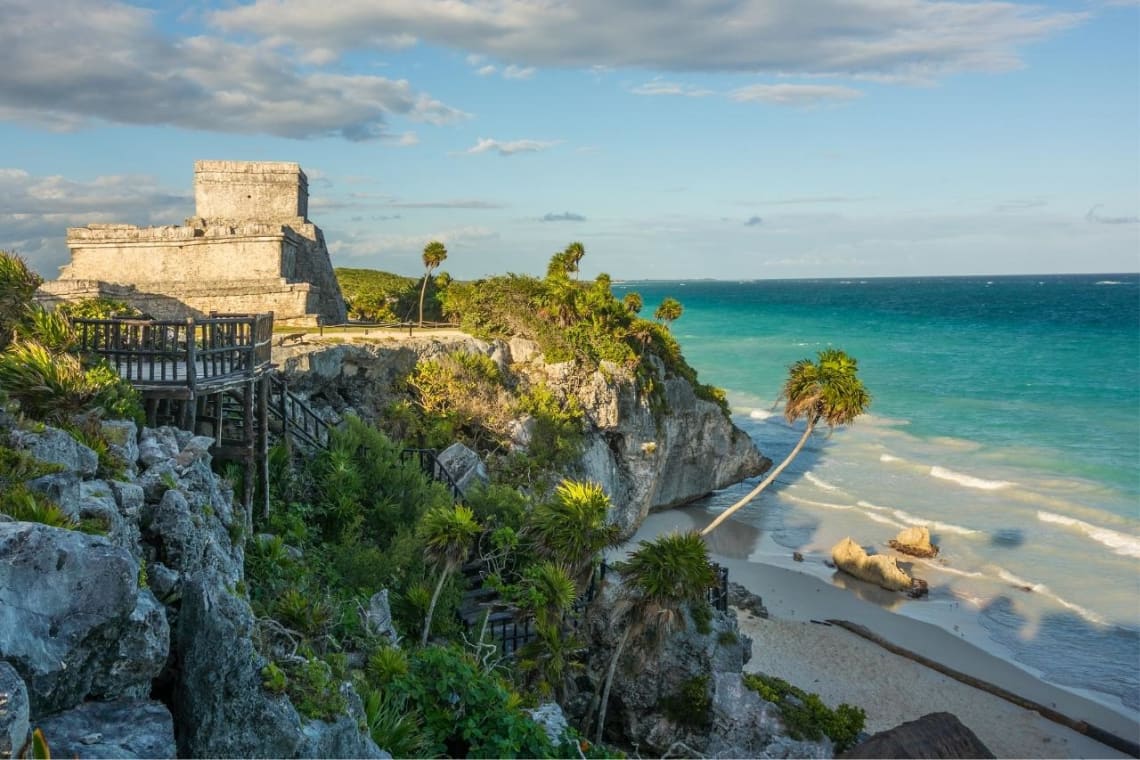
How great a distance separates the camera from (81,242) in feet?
93.8

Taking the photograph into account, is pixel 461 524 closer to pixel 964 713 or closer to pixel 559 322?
pixel 964 713

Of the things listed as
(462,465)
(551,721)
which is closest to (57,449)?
(551,721)

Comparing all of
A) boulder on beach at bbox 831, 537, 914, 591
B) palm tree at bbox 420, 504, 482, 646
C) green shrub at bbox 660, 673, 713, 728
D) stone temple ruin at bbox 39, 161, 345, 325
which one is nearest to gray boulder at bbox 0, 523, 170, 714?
palm tree at bbox 420, 504, 482, 646

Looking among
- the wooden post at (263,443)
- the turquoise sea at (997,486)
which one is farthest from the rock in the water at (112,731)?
the turquoise sea at (997,486)

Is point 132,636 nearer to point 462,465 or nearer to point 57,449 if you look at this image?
point 57,449

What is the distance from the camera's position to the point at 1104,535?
30.6 m

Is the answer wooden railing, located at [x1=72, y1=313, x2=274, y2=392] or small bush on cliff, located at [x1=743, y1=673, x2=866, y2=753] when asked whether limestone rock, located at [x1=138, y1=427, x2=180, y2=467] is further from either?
small bush on cliff, located at [x1=743, y1=673, x2=866, y2=753]

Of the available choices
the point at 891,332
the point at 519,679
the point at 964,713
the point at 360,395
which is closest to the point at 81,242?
the point at 360,395

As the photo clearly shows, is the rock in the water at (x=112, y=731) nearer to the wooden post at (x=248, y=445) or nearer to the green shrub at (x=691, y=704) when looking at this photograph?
the wooden post at (x=248, y=445)

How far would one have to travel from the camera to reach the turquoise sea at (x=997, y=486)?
23.8m

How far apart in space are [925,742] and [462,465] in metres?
12.8

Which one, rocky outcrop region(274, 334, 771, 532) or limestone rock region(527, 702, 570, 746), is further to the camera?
rocky outcrop region(274, 334, 771, 532)

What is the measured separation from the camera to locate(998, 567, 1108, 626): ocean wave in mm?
23953

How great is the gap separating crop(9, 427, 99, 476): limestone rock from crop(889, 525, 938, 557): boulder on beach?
26432 mm
